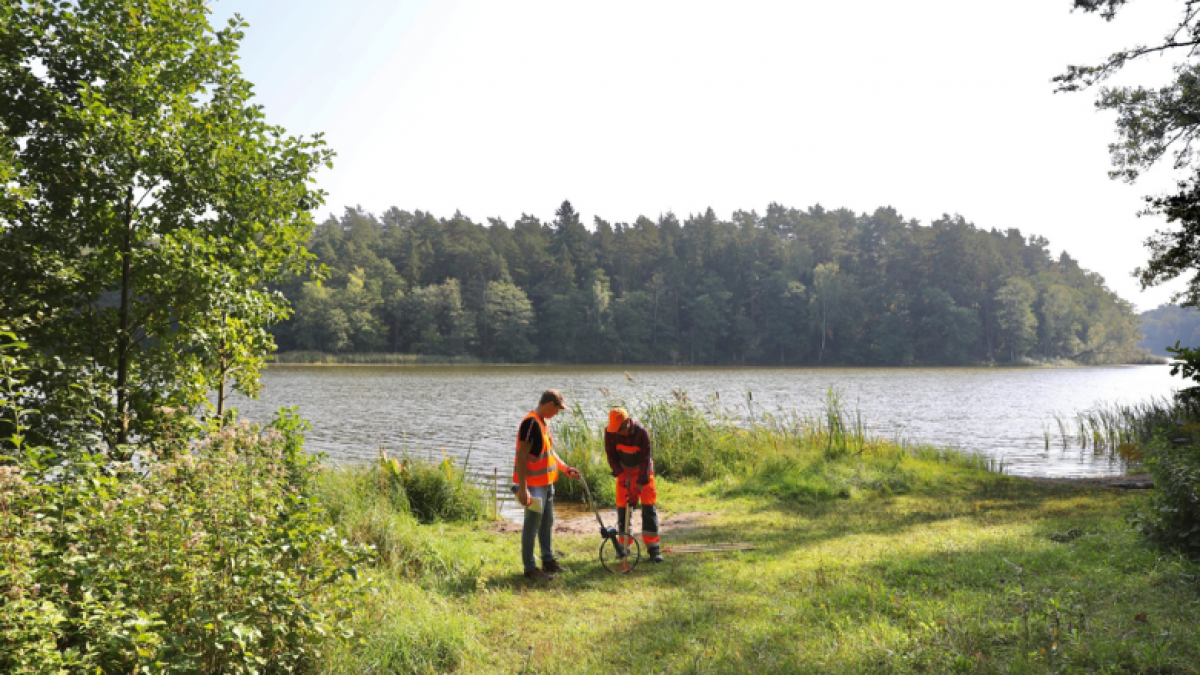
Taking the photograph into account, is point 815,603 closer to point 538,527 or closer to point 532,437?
point 538,527

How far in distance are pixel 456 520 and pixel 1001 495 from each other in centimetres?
907

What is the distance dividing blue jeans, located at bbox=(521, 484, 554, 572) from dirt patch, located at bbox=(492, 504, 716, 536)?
251 centimetres

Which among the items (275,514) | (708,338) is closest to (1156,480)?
(275,514)

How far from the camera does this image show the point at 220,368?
7.24 meters

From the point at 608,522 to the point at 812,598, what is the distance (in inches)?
184

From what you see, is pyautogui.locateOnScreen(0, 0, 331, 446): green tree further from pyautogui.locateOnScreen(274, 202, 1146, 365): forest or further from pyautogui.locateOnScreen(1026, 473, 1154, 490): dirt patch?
pyautogui.locateOnScreen(274, 202, 1146, 365): forest

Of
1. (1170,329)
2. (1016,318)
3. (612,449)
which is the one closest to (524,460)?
(612,449)

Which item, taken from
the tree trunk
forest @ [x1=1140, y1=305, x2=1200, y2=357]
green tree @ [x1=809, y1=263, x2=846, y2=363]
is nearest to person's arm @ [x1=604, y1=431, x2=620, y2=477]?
the tree trunk

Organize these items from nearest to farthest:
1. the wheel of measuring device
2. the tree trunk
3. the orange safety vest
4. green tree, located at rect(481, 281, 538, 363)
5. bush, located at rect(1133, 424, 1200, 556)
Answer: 1. bush, located at rect(1133, 424, 1200, 556)
2. the tree trunk
3. the orange safety vest
4. the wheel of measuring device
5. green tree, located at rect(481, 281, 538, 363)

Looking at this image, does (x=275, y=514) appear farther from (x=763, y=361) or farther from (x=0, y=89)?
(x=763, y=361)

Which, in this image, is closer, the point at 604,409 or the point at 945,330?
the point at 604,409

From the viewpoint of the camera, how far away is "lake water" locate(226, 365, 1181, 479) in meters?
17.7

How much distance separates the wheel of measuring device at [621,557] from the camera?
718cm

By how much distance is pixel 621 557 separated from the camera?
289 inches
